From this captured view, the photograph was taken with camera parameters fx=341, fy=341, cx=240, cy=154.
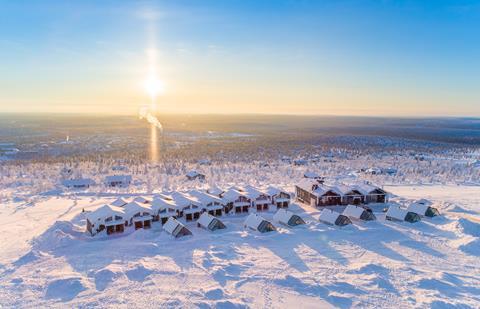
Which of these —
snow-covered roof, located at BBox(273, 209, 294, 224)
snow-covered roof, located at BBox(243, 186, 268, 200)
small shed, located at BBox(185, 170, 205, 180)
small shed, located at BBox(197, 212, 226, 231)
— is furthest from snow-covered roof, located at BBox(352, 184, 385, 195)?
small shed, located at BBox(185, 170, 205, 180)

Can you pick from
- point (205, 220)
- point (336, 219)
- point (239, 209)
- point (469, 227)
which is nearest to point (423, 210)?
point (469, 227)

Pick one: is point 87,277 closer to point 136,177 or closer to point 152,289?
point 152,289

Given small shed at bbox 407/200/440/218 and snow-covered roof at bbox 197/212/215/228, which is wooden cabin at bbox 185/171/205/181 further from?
small shed at bbox 407/200/440/218

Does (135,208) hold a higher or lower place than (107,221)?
higher

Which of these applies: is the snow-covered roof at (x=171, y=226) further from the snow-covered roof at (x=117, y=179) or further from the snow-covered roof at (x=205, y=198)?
the snow-covered roof at (x=117, y=179)

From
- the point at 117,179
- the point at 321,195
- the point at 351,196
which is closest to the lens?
the point at 321,195

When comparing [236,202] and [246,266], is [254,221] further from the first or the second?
[246,266]

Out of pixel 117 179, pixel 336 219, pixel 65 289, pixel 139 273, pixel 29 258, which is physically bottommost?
pixel 117 179
